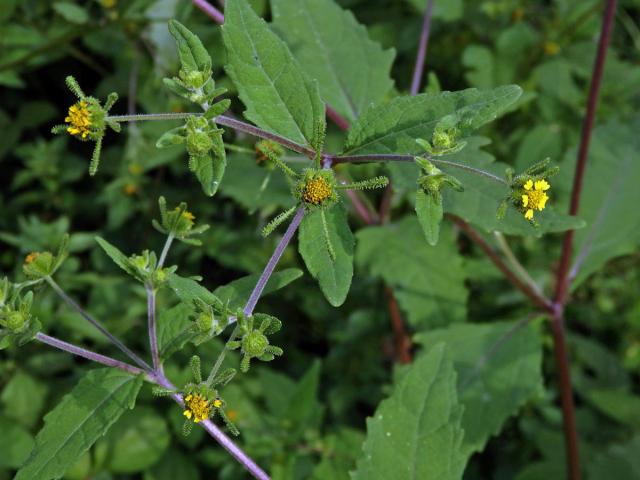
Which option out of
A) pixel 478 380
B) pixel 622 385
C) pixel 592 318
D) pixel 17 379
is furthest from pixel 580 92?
pixel 17 379

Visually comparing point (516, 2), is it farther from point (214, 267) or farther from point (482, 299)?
point (214, 267)

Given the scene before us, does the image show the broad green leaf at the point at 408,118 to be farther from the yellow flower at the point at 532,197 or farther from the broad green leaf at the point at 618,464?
the broad green leaf at the point at 618,464

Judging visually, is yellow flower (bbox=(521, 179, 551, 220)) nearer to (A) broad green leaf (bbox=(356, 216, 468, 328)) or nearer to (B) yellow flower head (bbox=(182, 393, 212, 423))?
(B) yellow flower head (bbox=(182, 393, 212, 423))

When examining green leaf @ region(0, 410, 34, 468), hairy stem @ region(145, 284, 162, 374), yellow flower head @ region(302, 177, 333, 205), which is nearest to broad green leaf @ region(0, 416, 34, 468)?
green leaf @ region(0, 410, 34, 468)

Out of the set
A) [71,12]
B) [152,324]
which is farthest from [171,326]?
[71,12]

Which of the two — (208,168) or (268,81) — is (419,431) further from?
(268,81)
